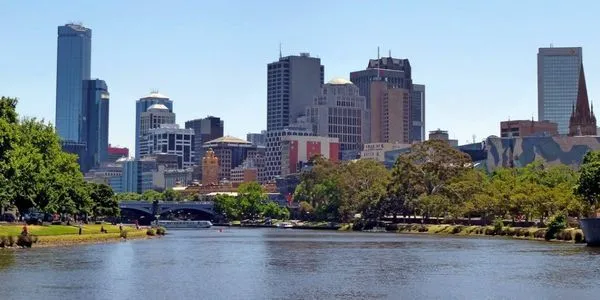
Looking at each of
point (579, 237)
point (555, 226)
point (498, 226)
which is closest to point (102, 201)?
point (498, 226)

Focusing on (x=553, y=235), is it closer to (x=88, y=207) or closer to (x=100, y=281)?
(x=88, y=207)

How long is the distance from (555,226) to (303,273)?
Result: 236ft

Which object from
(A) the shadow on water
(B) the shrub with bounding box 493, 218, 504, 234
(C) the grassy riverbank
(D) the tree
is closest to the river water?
(A) the shadow on water

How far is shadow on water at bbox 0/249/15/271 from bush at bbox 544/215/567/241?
79327 millimetres

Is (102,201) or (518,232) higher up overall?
(102,201)

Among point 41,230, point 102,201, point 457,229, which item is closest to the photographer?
point 41,230

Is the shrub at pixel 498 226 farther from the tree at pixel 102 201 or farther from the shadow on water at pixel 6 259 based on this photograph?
the shadow on water at pixel 6 259

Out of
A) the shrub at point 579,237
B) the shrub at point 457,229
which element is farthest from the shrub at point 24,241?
the shrub at point 457,229

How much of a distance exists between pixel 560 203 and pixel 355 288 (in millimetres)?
98508

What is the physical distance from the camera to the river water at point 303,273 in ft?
236

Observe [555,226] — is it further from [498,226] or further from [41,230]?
[41,230]

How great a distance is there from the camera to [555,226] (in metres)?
152

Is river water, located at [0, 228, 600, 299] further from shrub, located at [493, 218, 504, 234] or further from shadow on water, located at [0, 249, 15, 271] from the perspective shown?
shrub, located at [493, 218, 504, 234]

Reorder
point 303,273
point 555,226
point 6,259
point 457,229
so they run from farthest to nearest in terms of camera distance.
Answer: point 457,229
point 555,226
point 6,259
point 303,273
